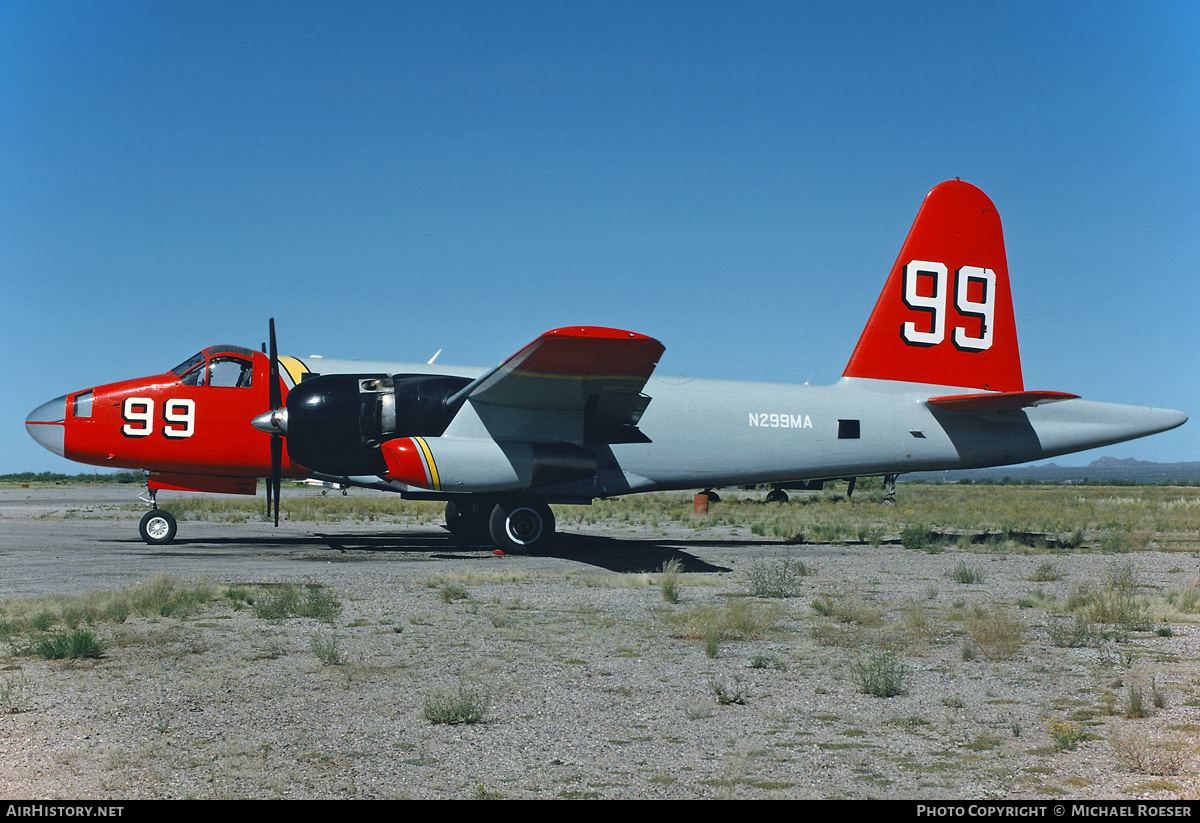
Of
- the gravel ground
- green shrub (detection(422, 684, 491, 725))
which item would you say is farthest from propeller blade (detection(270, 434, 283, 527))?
green shrub (detection(422, 684, 491, 725))

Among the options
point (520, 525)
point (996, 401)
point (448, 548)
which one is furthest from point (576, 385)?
point (996, 401)

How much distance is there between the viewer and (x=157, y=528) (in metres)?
18.8

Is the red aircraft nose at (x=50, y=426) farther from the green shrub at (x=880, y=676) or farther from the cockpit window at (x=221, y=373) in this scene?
the green shrub at (x=880, y=676)

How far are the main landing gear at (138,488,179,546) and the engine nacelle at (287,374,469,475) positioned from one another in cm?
473

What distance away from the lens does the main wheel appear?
17.5m

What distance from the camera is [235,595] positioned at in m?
10.8

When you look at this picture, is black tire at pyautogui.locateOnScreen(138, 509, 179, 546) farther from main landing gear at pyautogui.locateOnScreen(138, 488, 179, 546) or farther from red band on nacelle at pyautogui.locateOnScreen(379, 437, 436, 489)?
red band on nacelle at pyautogui.locateOnScreen(379, 437, 436, 489)

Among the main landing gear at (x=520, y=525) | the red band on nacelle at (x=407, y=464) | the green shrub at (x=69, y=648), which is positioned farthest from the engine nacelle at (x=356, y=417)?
the green shrub at (x=69, y=648)

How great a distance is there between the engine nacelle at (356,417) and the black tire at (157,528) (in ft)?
15.5

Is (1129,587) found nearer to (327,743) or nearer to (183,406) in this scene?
(327,743)

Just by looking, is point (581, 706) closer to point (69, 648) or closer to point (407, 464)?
point (69, 648)

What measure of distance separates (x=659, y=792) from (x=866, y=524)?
2525 centimetres

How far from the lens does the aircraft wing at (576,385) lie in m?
14.3
